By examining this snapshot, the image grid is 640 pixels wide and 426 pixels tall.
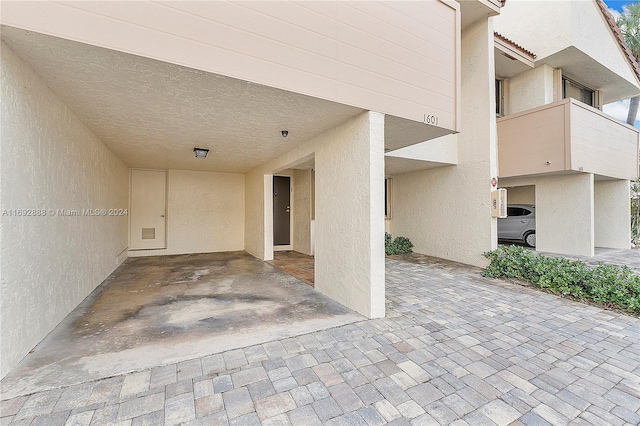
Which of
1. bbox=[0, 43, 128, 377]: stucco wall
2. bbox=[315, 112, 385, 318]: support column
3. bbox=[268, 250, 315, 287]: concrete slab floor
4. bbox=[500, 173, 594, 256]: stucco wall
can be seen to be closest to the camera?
bbox=[0, 43, 128, 377]: stucco wall

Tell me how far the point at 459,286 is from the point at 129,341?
4.54 meters

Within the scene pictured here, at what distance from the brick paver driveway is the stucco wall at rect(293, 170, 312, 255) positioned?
455 centimetres

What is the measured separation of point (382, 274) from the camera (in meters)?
3.18

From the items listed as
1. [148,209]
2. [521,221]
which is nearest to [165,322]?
Result: [148,209]

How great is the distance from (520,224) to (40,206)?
37.4 ft

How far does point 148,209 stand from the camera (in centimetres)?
733

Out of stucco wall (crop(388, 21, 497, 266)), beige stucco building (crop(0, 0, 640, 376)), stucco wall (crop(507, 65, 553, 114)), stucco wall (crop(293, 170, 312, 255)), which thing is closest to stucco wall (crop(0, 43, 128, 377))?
beige stucco building (crop(0, 0, 640, 376))

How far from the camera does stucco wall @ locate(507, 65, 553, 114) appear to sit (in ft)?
24.1

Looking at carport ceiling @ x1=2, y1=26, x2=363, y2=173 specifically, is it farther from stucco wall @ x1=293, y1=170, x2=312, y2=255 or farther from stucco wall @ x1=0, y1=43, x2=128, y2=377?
stucco wall @ x1=293, y1=170, x2=312, y2=255

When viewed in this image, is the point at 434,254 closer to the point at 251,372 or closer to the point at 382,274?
the point at 382,274

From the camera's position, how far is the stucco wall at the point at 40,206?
204 cm

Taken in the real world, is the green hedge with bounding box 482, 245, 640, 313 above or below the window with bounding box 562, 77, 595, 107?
below

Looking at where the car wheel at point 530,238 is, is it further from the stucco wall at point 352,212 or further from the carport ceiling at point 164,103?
the carport ceiling at point 164,103

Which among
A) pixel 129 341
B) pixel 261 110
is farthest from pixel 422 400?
pixel 261 110
